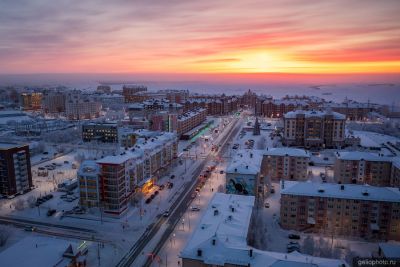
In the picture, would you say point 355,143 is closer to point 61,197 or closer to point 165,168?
point 165,168

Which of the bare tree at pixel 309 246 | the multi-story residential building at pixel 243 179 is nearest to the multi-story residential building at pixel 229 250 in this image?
the bare tree at pixel 309 246

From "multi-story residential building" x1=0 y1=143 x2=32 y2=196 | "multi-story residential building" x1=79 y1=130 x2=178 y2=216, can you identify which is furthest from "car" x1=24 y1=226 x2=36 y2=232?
"multi-story residential building" x1=0 y1=143 x2=32 y2=196

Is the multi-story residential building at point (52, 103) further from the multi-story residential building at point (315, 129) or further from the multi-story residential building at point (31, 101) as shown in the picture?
the multi-story residential building at point (315, 129)

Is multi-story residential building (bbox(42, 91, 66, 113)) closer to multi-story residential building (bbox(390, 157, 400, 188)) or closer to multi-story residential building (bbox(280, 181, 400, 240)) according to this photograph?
multi-story residential building (bbox(280, 181, 400, 240))

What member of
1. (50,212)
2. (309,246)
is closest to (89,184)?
(50,212)

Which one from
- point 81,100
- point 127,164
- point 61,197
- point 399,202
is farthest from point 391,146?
point 81,100
